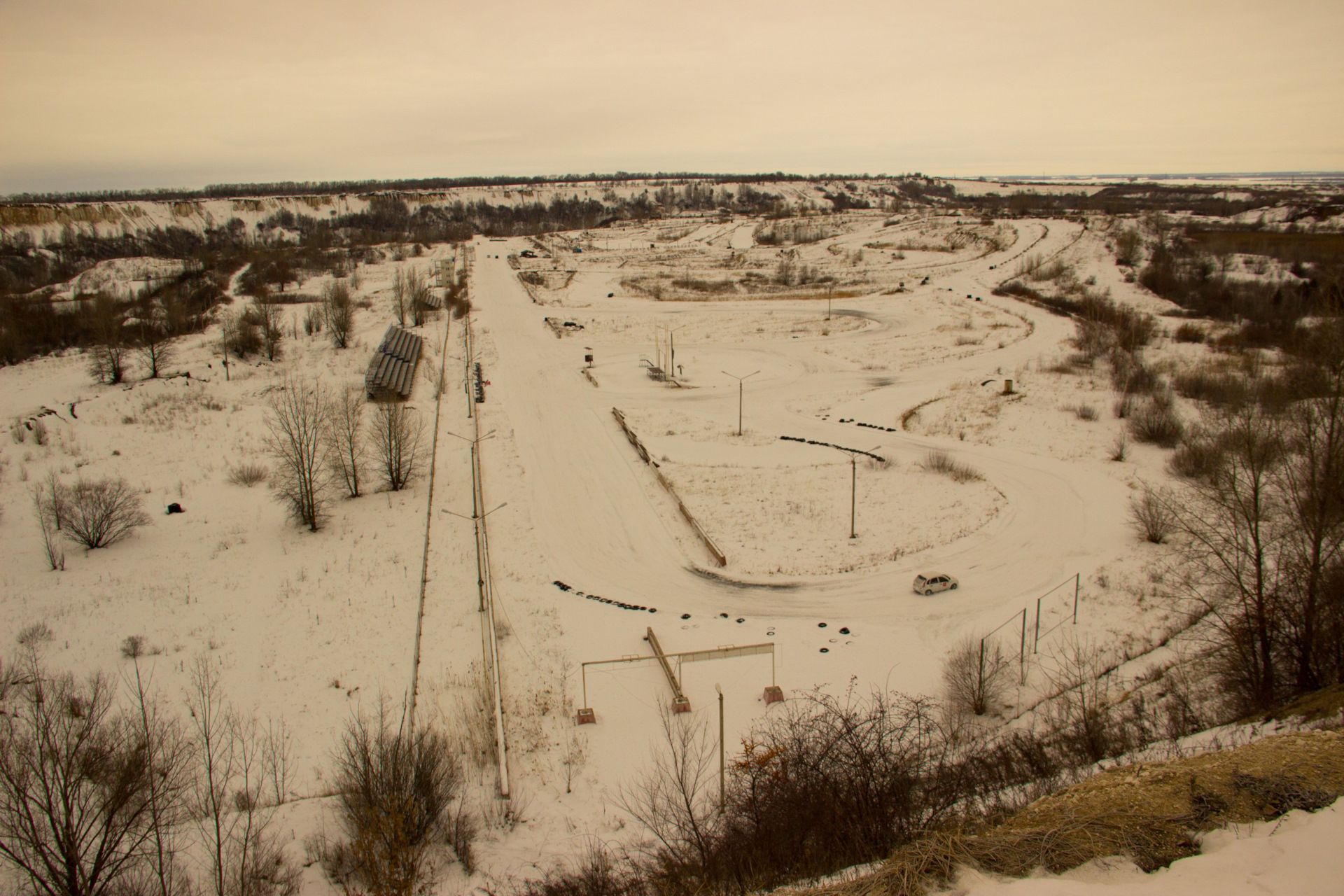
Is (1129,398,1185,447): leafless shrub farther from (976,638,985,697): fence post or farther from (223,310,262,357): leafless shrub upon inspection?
(223,310,262,357): leafless shrub

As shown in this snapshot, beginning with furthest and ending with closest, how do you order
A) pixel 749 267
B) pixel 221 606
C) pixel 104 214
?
pixel 104 214
pixel 749 267
pixel 221 606

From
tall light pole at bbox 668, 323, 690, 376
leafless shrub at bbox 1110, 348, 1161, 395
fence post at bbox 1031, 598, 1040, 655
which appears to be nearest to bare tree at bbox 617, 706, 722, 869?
fence post at bbox 1031, 598, 1040, 655

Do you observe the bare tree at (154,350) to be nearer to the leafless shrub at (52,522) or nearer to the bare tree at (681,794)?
the leafless shrub at (52,522)

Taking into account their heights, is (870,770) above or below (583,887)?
above

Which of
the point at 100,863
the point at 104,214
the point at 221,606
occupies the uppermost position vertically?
the point at 104,214

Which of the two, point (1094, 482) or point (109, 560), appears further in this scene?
point (1094, 482)

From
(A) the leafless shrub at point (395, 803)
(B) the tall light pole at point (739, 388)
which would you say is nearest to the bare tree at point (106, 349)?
(B) the tall light pole at point (739, 388)

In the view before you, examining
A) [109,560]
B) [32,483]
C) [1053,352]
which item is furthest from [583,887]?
[1053,352]

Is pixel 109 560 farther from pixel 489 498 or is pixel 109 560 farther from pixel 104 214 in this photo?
pixel 104 214

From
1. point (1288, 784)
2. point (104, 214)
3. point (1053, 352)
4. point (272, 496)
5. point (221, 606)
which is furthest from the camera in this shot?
point (104, 214)
